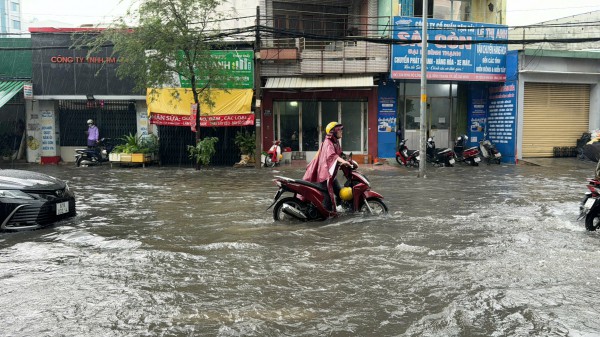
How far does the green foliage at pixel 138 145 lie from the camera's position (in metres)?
19.7

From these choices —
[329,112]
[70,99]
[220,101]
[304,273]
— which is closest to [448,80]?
[329,112]

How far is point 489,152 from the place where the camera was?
67.8 ft

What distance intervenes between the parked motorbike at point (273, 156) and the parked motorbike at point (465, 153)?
7484mm

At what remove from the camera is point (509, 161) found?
68.8 ft

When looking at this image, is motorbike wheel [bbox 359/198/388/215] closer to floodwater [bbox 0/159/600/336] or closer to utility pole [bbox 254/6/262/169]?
floodwater [bbox 0/159/600/336]

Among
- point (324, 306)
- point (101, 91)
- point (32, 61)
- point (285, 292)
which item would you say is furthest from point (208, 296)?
point (32, 61)

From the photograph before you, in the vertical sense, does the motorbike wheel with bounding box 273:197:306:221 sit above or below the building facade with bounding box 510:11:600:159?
below

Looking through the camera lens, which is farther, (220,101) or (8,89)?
(8,89)

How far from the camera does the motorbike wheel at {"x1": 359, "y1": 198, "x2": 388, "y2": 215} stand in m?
8.87

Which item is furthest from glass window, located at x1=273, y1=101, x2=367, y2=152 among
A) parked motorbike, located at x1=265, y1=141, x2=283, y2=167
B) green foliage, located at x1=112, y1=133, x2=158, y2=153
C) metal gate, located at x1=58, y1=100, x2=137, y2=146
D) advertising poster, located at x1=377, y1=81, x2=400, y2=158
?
metal gate, located at x1=58, y1=100, x2=137, y2=146

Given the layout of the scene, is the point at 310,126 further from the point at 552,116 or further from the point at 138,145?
the point at 552,116

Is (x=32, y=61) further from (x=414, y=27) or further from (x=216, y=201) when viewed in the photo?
(x=414, y=27)

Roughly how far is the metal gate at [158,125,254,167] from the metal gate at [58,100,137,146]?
1781 mm

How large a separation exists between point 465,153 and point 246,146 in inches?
350
